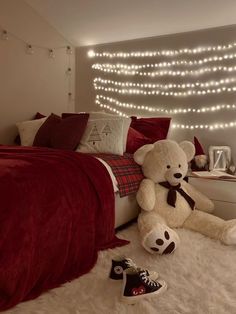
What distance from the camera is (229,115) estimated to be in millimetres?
2477

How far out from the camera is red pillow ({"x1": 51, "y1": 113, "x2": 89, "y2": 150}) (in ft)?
7.41

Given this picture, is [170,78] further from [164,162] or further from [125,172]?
[125,172]

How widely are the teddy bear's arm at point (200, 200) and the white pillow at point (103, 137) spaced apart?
0.58 meters

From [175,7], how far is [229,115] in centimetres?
101

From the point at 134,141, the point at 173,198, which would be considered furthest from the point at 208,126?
the point at 173,198

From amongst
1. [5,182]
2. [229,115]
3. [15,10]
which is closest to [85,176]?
[5,182]

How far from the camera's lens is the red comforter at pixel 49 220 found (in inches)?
44.4

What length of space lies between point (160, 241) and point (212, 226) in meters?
0.46

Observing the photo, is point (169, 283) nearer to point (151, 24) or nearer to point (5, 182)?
point (5, 182)

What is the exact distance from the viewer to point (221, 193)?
201cm

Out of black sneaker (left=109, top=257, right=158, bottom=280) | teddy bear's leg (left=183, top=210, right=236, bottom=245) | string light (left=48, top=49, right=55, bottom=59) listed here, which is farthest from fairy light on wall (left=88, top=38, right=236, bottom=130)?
black sneaker (left=109, top=257, right=158, bottom=280)

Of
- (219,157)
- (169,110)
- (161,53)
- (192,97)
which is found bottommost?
(219,157)

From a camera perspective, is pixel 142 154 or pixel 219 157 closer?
pixel 142 154

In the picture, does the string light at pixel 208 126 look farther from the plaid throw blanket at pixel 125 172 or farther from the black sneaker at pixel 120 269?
the black sneaker at pixel 120 269
